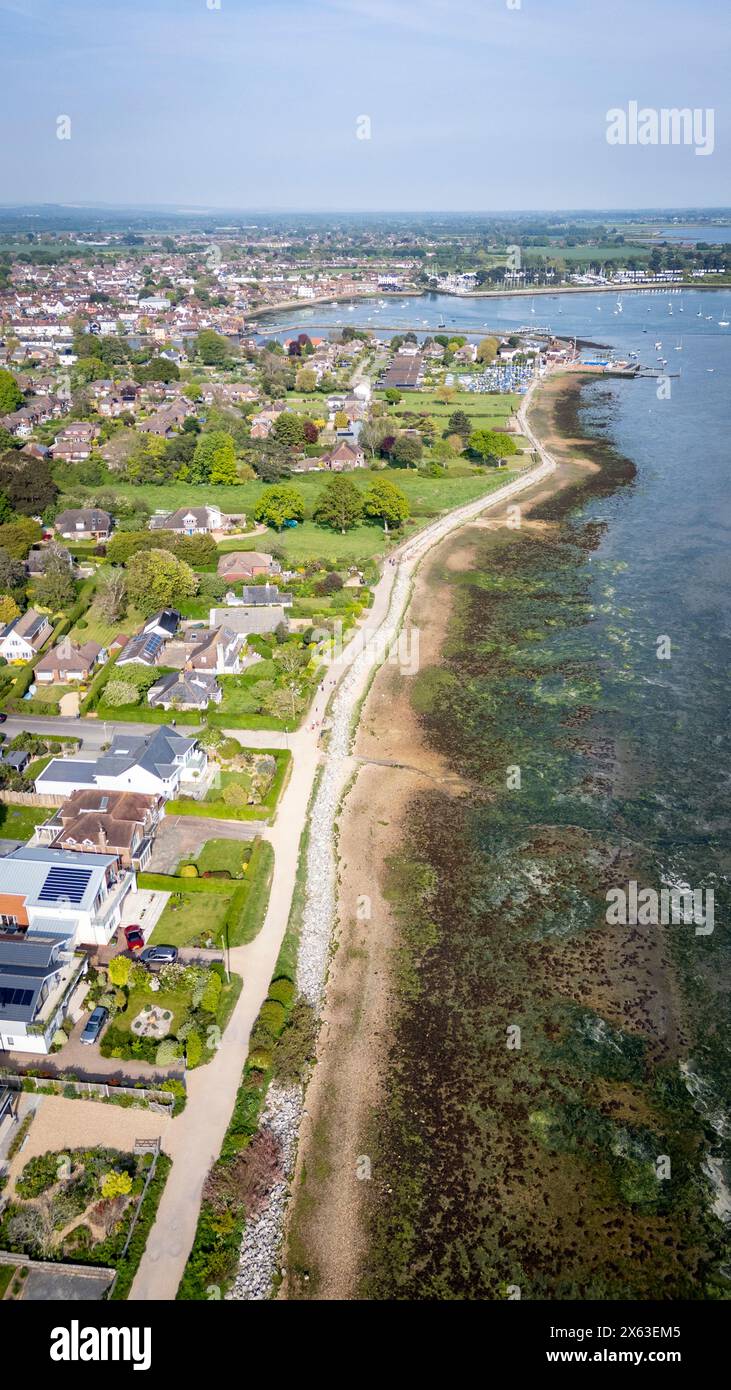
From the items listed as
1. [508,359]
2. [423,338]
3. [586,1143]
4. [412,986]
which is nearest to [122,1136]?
[412,986]

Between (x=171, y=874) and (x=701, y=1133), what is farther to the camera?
(x=171, y=874)

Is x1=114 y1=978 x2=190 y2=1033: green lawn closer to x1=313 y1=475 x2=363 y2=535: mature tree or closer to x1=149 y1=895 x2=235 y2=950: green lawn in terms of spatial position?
x1=149 y1=895 x2=235 y2=950: green lawn

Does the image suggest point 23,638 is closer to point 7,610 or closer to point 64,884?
point 7,610

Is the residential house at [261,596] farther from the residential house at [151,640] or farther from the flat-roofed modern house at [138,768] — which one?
the flat-roofed modern house at [138,768]

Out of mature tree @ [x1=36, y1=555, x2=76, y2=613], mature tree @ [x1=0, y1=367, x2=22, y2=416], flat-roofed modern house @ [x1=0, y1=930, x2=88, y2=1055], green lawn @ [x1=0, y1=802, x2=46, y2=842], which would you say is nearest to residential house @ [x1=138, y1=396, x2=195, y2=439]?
mature tree @ [x1=0, y1=367, x2=22, y2=416]

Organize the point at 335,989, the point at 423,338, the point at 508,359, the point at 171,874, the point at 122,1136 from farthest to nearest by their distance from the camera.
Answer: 1. the point at 423,338
2. the point at 508,359
3. the point at 171,874
4. the point at 335,989
5. the point at 122,1136

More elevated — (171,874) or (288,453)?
(288,453)

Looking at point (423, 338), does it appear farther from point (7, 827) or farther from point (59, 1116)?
point (59, 1116)

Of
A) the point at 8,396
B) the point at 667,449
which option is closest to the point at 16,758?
the point at 8,396

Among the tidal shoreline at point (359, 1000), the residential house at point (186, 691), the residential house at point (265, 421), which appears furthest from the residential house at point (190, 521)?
the residential house at point (265, 421)
